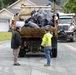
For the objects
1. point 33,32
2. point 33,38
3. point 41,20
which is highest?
point 41,20

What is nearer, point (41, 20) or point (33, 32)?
point (33, 32)

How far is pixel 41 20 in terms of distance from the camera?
19.1 m

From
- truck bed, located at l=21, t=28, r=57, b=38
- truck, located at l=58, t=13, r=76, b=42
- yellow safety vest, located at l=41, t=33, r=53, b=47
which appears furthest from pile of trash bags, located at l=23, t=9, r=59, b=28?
truck, located at l=58, t=13, r=76, b=42

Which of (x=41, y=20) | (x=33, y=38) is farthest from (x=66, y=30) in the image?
(x=33, y=38)

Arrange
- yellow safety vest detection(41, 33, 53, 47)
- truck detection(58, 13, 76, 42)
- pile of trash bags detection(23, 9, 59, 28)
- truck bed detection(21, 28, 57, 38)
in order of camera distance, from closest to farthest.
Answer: yellow safety vest detection(41, 33, 53, 47), truck bed detection(21, 28, 57, 38), pile of trash bags detection(23, 9, 59, 28), truck detection(58, 13, 76, 42)

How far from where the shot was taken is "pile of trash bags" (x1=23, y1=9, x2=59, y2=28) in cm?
1846

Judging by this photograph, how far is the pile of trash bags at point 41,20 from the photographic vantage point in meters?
18.5

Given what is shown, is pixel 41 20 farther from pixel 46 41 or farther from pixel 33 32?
pixel 46 41

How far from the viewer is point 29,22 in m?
18.8

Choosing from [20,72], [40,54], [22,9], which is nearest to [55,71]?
[20,72]

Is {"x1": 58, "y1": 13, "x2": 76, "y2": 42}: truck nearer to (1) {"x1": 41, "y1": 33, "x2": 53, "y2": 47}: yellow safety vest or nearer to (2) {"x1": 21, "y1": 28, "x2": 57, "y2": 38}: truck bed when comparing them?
(2) {"x1": 21, "y1": 28, "x2": 57, "y2": 38}: truck bed

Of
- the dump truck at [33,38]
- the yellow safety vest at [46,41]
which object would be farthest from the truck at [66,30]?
the yellow safety vest at [46,41]

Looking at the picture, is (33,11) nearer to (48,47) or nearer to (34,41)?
(34,41)

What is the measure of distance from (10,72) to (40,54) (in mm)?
A: 7660
